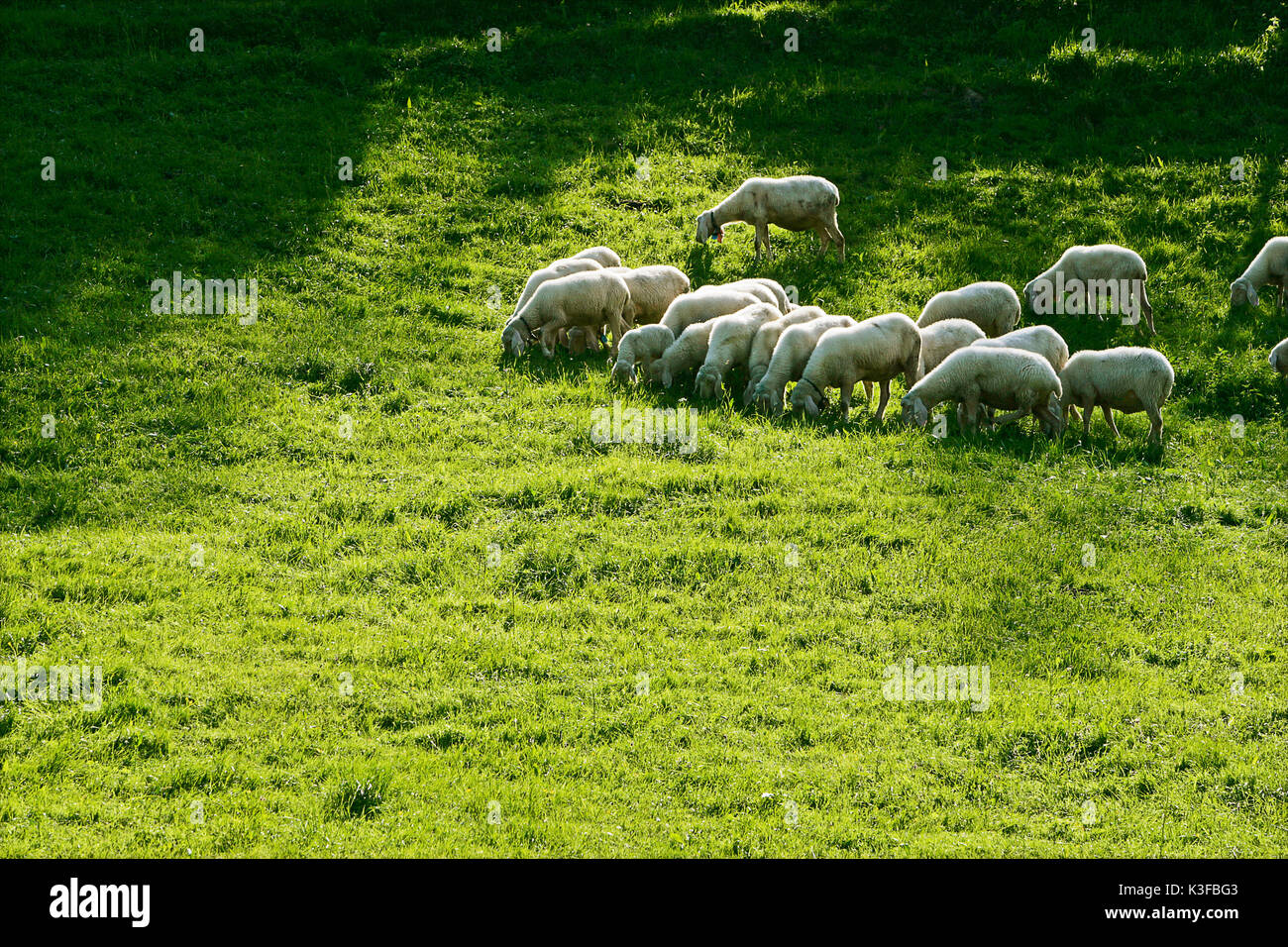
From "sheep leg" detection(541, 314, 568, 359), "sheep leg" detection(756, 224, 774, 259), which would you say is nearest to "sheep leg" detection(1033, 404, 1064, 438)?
"sheep leg" detection(541, 314, 568, 359)

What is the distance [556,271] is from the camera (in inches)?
655

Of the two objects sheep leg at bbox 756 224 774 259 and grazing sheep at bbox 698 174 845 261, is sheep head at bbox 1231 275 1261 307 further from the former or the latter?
sheep leg at bbox 756 224 774 259

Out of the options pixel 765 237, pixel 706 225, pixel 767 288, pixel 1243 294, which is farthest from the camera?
pixel 765 237

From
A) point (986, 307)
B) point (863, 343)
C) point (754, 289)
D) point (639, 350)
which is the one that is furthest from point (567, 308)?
point (986, 307)

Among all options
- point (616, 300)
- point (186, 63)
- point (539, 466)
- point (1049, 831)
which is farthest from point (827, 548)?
point (186, 63)

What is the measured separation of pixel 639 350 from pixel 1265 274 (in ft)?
30.4

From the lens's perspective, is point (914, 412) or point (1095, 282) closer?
point (914, 412)

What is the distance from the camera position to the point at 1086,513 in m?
12.2

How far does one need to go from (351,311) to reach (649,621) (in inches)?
326

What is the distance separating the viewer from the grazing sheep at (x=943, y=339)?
14.9 m

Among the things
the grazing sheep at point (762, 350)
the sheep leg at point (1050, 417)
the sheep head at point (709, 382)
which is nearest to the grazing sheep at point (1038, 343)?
the sheep leg at point (1050, 417)

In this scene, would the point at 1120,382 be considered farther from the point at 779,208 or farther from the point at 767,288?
the point at 779,208

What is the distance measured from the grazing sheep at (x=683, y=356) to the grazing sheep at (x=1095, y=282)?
5.05 metres

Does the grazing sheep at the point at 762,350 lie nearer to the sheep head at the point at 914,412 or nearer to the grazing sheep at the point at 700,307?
the grazing sheep at the point at 700,307
